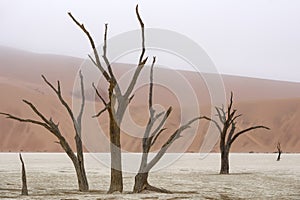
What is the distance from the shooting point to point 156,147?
7806 centimetres

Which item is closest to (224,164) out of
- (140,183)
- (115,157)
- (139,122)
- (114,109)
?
(140,183)

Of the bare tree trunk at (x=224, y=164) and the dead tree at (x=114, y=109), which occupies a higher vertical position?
the dead tree at (x=114, y=109)

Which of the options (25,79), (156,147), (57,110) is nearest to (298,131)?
(156,147)

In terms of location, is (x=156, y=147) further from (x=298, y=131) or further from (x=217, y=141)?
(x=298, y=131)

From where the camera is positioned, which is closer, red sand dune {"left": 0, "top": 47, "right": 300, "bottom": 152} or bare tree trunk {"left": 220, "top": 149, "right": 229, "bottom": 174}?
bare tree trunk {"left": 220, "top": 149, "right": 229, "bottom": 174}

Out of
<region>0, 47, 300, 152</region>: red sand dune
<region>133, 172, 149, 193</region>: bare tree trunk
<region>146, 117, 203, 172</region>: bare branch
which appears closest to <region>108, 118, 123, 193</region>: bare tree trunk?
<region>133, 172, 149, 193</region>: bare tree trunk

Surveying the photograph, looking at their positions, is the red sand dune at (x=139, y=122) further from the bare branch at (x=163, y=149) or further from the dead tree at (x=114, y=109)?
the dead tree at (x=114, y=109)

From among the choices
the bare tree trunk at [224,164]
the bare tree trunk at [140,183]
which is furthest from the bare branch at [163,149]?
the bare tree trunk at [224,164]

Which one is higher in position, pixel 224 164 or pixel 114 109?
pixel 114 109

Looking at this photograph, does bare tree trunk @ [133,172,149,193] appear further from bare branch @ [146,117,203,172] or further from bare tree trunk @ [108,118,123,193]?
bare tree trunk @ [108,118,123,193]

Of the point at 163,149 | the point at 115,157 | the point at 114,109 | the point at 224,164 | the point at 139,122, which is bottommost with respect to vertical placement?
the point at 224,164

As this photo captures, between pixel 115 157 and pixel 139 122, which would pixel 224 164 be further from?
pixel 139 122

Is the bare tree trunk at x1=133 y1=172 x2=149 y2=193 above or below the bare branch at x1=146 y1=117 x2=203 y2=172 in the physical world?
below

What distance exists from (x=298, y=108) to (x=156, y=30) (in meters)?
82.9
